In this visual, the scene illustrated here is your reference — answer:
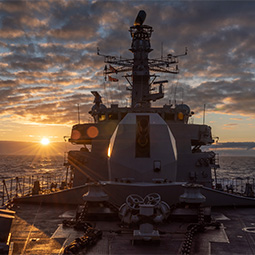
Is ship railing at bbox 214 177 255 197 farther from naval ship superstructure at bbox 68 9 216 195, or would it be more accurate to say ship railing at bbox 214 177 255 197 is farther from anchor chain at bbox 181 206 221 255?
anchor chain at bbox 181 206 221 255

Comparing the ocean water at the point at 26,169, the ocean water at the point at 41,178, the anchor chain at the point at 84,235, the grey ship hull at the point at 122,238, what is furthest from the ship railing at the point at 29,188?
the ocean water at the point at 26,169

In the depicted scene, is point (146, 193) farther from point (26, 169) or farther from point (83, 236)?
point (26, 169)

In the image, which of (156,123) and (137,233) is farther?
(156,123)

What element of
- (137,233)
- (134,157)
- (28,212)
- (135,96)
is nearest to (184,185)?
(134,157)

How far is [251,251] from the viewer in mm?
7348

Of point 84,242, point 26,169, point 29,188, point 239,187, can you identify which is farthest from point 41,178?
point 84,242

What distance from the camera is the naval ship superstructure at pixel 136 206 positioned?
7473 millimetres

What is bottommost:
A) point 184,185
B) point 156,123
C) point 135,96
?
point 184,185

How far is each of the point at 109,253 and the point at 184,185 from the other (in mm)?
4112

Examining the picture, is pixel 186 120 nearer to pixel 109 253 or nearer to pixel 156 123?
pixel 156 123

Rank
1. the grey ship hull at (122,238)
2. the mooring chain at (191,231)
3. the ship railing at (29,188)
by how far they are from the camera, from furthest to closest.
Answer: the ship railing at (29,188), the grey ship hull at (122,238), the mooring chain at (191,231)

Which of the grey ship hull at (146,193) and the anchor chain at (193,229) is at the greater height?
the grey ship hull at (146,193)

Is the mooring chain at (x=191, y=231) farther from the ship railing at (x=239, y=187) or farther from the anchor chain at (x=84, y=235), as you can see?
the ship railing at (x=239, y=187)

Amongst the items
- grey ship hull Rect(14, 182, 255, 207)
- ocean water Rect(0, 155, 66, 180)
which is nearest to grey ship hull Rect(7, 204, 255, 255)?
grey ship hull Rect(14, 182, 255, 207)
